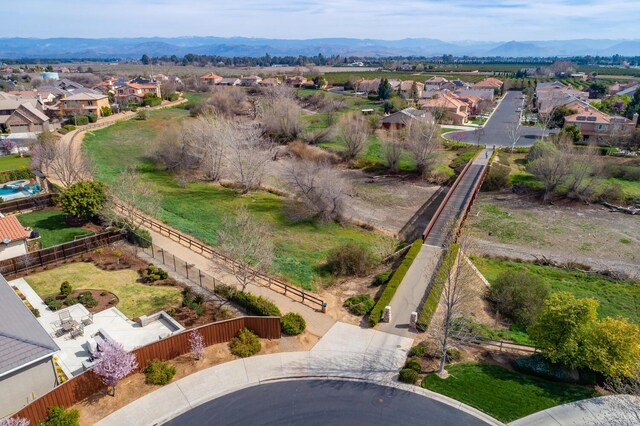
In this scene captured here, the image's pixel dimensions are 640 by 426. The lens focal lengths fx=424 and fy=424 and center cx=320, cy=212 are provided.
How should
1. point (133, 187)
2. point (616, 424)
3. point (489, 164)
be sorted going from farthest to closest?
point (489, 164)
point (133, 187)
point (616, 424)

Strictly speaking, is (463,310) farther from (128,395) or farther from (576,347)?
(128,395)

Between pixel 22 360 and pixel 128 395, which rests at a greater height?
pixel 22 360

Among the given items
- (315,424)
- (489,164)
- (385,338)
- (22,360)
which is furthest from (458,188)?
(22,360)

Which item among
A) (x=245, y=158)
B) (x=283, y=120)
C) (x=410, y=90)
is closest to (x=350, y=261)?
(x=245, y=158)

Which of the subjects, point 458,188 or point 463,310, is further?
point 458,188

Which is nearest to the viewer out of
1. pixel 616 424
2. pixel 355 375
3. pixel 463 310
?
pixel 616 424

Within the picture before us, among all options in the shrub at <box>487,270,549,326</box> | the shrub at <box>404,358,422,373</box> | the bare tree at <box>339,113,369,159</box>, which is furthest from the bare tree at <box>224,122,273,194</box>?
the shrub at <box>404,358,422,373</box>

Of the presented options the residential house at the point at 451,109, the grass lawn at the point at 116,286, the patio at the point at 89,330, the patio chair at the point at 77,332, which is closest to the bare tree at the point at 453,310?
the patio at the point at 89,330

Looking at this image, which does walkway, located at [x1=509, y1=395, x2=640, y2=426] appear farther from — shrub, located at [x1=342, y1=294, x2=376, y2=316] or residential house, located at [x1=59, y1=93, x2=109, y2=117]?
residential house, located at [x1=59, y1=93, x2=109, y2=117]
